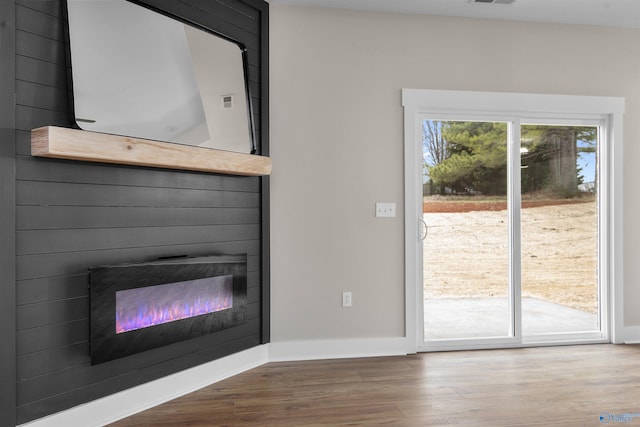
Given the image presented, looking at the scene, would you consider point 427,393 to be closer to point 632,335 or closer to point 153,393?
point 153,393

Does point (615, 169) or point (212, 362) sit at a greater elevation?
point (615, 169)

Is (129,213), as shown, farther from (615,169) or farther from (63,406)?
(615,169)

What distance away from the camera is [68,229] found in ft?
7.58

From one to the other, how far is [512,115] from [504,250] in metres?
1.12

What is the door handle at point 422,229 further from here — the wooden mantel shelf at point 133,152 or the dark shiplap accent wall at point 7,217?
the dark shiplap accent wall at point 7,217

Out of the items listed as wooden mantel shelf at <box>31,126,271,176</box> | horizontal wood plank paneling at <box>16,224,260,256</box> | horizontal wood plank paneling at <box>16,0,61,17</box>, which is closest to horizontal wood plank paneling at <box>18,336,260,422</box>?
horizontal wood plank paneling at <box>16,224,260,256</box>

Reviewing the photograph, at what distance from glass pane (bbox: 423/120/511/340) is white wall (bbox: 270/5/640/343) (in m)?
→ 0.30

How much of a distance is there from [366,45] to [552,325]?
279cm

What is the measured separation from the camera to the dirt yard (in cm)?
385

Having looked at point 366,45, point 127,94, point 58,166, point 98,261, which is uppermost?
point 366,45

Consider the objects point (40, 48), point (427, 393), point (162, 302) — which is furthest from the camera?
point (427, 393)

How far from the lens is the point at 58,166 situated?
2264mm

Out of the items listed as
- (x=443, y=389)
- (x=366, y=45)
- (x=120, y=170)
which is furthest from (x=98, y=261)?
(x=366, y=45)

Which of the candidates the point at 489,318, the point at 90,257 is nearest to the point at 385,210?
the point at 489,318
